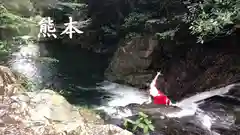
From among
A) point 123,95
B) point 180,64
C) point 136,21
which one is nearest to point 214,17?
point 180,64

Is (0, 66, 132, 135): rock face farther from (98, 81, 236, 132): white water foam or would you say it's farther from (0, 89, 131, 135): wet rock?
(98, 81, 236, 132): white water foam

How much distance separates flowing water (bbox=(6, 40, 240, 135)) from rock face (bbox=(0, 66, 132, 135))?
1.25 metres

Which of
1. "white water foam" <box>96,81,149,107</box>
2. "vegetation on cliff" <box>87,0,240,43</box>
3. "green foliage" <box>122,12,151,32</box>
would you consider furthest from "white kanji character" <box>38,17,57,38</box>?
"green foliage" <box>122,12,151,32</box>

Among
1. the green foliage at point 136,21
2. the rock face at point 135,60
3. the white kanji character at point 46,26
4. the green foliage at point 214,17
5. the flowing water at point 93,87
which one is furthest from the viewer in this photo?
the green foliage at point 136,21

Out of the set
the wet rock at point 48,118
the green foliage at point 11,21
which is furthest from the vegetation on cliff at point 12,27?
the wet rock at point 48,118

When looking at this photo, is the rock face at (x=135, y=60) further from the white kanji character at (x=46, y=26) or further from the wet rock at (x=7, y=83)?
the wet rock at (x=7, y=83)

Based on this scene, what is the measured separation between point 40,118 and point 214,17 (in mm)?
3817

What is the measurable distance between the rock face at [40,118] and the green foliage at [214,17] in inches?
114

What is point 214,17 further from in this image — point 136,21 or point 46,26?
point 46,26

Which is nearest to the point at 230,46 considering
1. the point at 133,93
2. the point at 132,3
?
the point at 133,93

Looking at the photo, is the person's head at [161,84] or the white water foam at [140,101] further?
the person's head at [161,84]

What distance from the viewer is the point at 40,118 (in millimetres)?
3992

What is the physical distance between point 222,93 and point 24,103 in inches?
165

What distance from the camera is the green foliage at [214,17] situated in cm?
564
